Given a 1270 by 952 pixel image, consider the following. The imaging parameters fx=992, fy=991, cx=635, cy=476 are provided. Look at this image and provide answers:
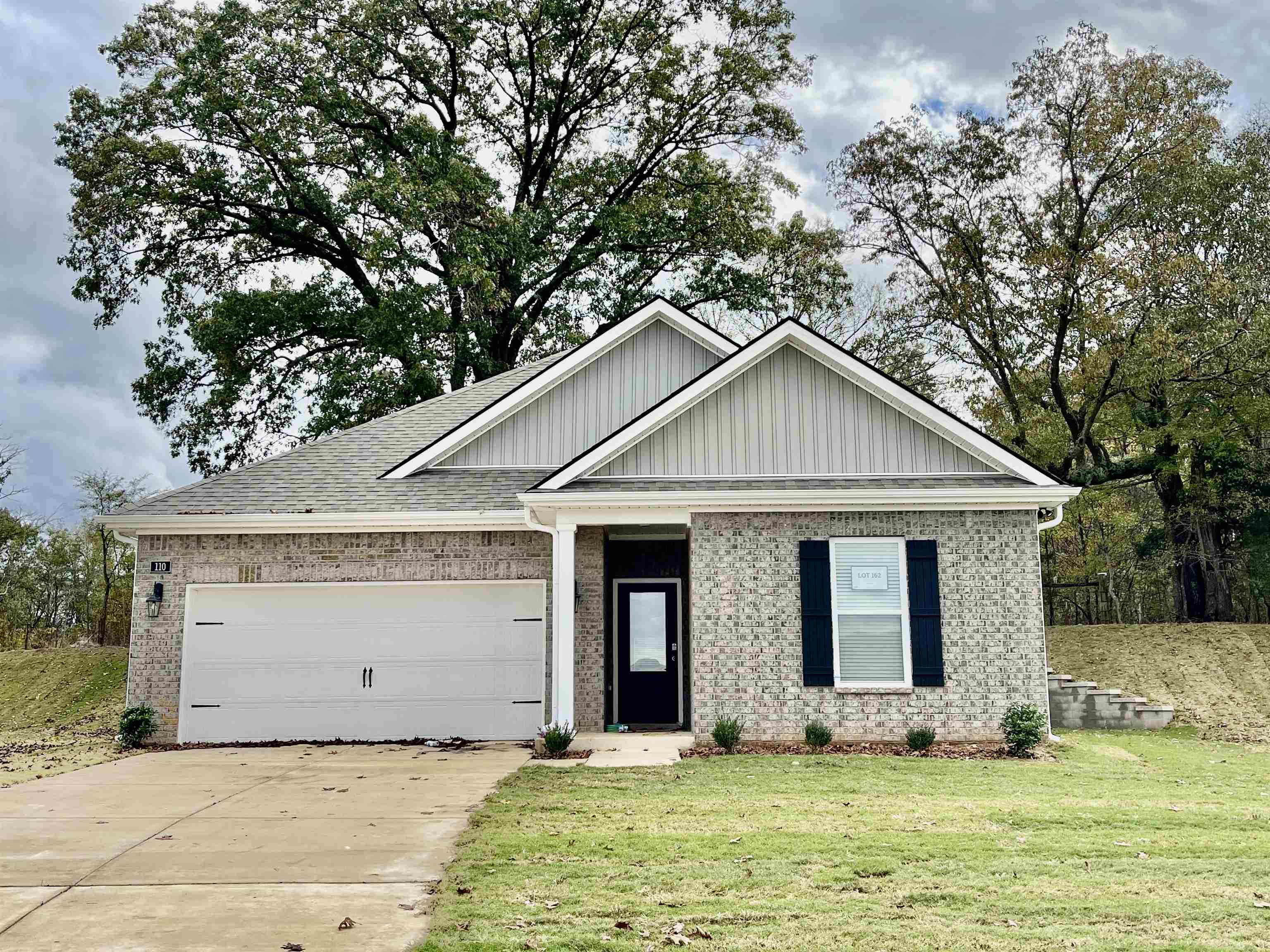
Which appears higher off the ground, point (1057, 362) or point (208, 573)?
point (1057, 362)

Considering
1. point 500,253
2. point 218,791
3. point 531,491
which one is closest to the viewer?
point 218,791

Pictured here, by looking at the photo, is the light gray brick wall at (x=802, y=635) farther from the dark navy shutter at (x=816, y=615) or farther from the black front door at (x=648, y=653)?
the black front door at (x=648, y=653)

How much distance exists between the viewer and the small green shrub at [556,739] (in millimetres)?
10688

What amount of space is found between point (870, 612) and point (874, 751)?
154 centimetres

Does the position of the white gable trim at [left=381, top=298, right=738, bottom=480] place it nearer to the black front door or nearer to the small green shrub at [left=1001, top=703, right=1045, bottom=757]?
the black front door

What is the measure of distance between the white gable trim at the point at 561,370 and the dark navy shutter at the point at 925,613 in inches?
185

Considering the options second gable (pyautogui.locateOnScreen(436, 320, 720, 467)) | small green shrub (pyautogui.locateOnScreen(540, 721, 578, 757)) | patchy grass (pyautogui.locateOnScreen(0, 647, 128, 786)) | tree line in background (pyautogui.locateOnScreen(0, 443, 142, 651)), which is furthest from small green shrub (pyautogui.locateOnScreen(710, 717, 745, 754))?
tree line in background (pyautogui.locateOnScreen(0, 443, 142, 651))

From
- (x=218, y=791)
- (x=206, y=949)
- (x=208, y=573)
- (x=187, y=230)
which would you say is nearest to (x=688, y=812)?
(x=206, y=949)

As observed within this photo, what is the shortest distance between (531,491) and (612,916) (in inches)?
266

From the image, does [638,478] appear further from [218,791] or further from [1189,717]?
[1189,717]

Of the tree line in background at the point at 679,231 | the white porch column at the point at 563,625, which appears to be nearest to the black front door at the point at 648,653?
the white porch column at the point at 563,625

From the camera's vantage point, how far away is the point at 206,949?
4703 mm

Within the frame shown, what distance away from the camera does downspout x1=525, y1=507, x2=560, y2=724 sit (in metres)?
11.3

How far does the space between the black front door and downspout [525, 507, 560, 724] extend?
1447 millimetres
